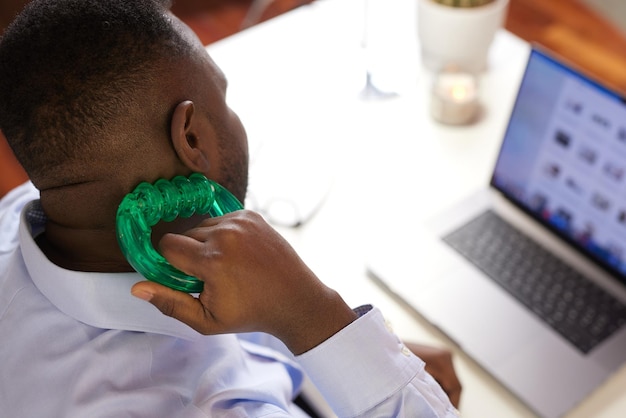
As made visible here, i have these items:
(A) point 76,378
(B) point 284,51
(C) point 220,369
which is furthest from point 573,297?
(B) point 284,51

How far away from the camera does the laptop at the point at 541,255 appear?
3.33ft

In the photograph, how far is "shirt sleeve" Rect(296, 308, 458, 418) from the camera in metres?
0.81

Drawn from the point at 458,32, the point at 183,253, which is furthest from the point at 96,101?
the point at 458,32

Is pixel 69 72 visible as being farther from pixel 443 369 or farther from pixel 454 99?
pixel 454 99

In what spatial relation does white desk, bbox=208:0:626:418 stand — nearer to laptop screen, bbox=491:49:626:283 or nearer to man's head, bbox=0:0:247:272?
laptop screen, bbox=491:49:626:283

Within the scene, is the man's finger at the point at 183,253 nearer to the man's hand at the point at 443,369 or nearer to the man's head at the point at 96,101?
the man's head at the point at 96,101

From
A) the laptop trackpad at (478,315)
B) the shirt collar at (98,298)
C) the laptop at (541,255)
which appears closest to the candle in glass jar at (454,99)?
the laptop at (541,255)

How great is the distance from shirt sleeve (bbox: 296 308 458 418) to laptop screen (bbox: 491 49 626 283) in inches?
17.6

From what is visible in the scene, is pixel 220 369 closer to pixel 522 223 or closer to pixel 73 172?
pixel 73 172

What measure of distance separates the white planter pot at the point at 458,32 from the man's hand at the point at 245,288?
81 cm

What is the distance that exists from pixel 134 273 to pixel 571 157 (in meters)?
0.70

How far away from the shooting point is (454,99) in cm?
139

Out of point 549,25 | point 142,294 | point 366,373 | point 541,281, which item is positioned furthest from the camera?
point 549,25

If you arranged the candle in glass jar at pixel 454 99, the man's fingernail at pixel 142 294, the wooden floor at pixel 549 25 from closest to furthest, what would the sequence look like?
the man's fingernail at pixel 142 294
the candle in glass jar at pixel 454 99
the wooden floor at pixel 549 25
